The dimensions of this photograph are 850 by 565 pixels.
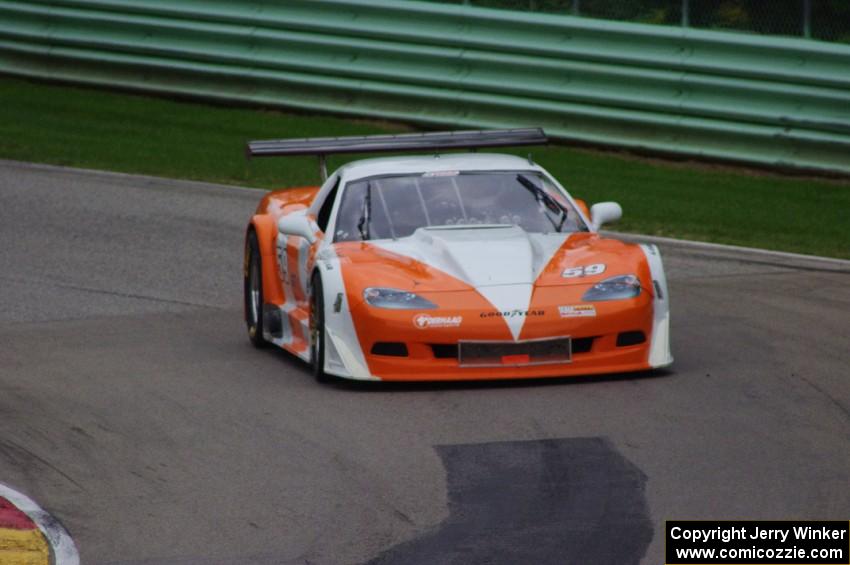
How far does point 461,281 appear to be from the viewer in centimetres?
925

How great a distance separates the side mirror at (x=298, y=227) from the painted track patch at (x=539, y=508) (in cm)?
282

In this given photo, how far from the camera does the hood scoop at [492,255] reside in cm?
911

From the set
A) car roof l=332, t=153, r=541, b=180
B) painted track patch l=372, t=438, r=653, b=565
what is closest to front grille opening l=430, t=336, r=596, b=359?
painted track patch l=372, t=438, r=653, b=565

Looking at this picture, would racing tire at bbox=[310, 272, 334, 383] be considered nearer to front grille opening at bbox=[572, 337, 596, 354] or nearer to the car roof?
the car roof

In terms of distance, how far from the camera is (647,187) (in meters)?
16.8

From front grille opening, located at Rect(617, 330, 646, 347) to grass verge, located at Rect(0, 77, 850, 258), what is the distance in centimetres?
524

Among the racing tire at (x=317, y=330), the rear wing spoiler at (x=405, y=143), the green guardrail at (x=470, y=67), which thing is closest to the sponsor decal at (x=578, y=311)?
the racing tire at (x=317, y=330)

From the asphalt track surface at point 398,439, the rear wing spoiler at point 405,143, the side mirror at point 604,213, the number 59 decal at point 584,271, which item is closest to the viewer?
the asphalt track surface at point 398,439

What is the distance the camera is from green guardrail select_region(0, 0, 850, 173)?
56.4 feet

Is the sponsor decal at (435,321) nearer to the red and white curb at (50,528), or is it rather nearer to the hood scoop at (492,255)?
the hood scoop at (492,255)

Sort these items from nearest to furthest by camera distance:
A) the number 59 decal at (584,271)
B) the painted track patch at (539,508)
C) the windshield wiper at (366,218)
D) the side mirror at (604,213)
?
1. the painted track patch at (539,508)
2. the number 59 decal at (584,271)
3. the windshield wiper at (366,218)
4. the side mirror at (604,213)

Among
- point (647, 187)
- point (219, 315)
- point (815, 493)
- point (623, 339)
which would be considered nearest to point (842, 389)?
point (623, 339)

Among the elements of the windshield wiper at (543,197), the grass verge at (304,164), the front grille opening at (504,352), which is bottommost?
the grass verge at (304,164)

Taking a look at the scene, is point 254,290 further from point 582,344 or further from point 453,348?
point 582,344
